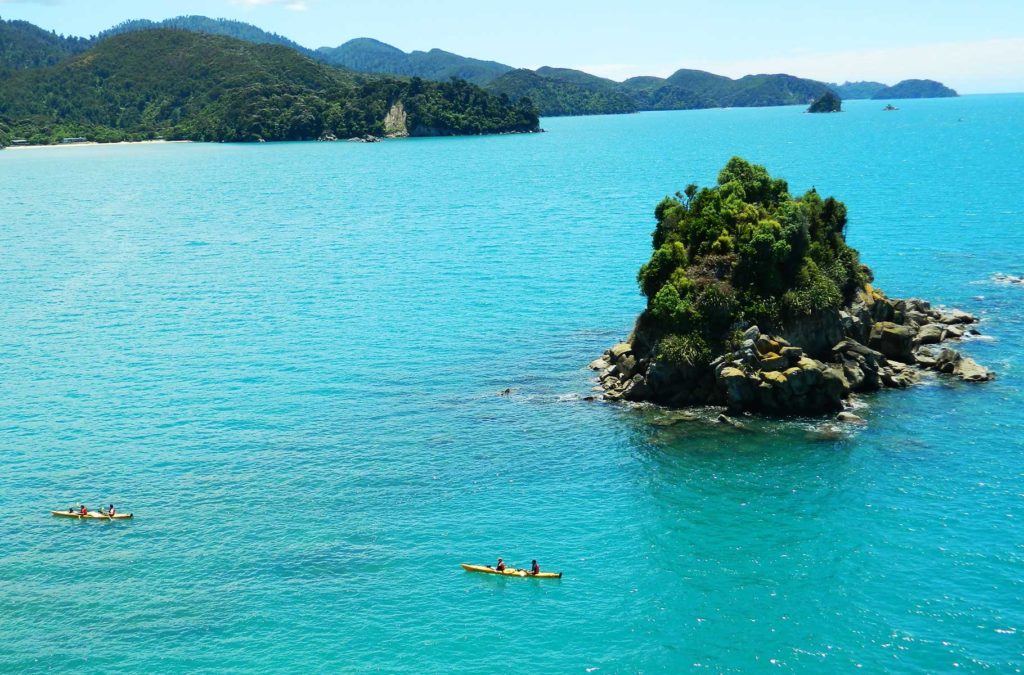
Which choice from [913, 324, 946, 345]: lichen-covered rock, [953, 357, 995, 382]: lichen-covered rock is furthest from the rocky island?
[913, 324, 946, 345]: lichen-covered rock

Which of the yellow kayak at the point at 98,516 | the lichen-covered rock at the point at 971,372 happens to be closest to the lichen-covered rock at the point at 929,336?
the lichen-covered rock at the point at 971,372

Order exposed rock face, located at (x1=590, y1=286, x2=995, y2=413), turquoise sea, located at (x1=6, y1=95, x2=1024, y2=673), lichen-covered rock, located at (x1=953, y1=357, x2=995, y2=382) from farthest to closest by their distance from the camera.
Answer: lichen-covered rock, located at (x1=953, y1=357, x2=995, y2=382) < exposed rock face, located at (x1=590, y1=286, x2=995, y2=413) < turquoise sea, located at (x1=6, y1=95, x2=1024, y2=673)

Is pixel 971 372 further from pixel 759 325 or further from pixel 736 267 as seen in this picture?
pixel 736 267

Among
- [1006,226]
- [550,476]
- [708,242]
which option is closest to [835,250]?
[708,242]

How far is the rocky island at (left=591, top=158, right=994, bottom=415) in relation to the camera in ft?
275

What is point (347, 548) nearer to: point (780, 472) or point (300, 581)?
point (300, 581)

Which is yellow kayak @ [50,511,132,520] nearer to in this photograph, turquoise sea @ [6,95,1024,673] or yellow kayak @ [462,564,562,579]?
turquoise sea @ [6,95,1024,673]

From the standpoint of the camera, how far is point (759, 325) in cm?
8688

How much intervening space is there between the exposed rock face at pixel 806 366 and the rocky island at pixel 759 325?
0.12m

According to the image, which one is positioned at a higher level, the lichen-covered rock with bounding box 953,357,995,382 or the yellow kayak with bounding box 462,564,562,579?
the lichen-covered rock with bounding box 953,357,995,382

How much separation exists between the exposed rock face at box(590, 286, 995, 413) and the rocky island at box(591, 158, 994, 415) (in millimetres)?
116

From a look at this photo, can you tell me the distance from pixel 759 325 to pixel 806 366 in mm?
6799

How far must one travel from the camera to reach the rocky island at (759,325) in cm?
8375

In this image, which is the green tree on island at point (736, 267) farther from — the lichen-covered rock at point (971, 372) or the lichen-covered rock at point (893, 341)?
the lichen-covered rock at point (971, 372)
